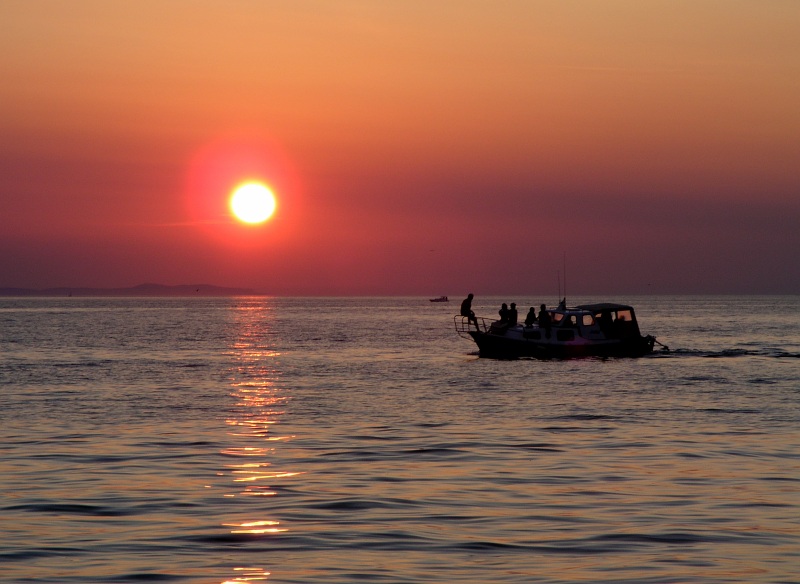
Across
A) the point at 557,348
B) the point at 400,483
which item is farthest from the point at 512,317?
the point at 400,483

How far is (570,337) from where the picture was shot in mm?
58188

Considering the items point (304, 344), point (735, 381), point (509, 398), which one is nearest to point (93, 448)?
point (509, 398)

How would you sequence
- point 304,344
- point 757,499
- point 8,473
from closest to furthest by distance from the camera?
point 757,499 < point 8,473 < point 304,344

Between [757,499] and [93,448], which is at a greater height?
[93,448]

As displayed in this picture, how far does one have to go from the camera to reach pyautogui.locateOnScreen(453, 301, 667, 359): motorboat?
58094mm

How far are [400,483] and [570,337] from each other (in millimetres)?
40347

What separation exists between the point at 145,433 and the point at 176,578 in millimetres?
14237

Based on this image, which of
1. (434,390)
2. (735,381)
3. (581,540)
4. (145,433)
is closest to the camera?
(581,540)

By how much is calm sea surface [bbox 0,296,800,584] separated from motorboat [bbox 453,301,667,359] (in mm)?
16203

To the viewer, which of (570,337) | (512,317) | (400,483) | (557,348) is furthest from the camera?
(512,317)

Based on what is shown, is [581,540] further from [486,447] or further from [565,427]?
[565,427]

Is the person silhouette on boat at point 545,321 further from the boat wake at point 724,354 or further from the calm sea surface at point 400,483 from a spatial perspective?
the calm sea surface at point 400,483

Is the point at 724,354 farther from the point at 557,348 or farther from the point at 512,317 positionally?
the point at 512,317

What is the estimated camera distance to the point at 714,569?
12.9m
